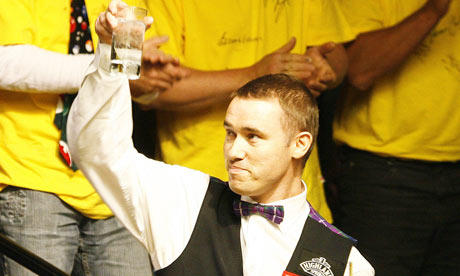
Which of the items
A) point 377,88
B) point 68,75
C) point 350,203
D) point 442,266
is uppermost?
point 68,75

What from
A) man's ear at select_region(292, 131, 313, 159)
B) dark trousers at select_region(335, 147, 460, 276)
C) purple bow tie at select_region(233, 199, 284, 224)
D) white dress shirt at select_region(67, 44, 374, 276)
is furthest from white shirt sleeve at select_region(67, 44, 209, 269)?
dark trousers at select_region(335, 147, 460, 276)

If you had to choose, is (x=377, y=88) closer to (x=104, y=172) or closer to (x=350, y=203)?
(x=350, y=203)

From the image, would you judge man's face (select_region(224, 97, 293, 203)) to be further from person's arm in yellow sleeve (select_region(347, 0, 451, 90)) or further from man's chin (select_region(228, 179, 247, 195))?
person's arm in yellow sleeve (select_region(347, 0, 451, 90))

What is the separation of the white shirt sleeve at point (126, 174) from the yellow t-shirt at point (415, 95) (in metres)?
1.09

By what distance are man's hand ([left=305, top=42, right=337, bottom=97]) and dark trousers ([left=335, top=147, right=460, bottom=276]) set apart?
43 cm

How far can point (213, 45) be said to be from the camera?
254 centimetres

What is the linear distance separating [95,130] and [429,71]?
5.17 ft

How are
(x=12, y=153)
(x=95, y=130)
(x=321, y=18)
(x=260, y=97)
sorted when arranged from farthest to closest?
(x=321, y=18), (x=12, y=153), (x=260, y=97), (x=95, y=130)

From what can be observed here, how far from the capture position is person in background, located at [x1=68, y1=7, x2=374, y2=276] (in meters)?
1.77

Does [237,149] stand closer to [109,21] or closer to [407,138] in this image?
[109,21]

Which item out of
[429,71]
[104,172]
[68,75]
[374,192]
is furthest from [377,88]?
[104,172]

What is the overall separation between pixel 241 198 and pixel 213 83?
0.63m

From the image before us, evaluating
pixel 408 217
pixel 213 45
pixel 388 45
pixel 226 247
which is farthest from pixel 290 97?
pixel 408 217

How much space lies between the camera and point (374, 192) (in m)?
2.82
